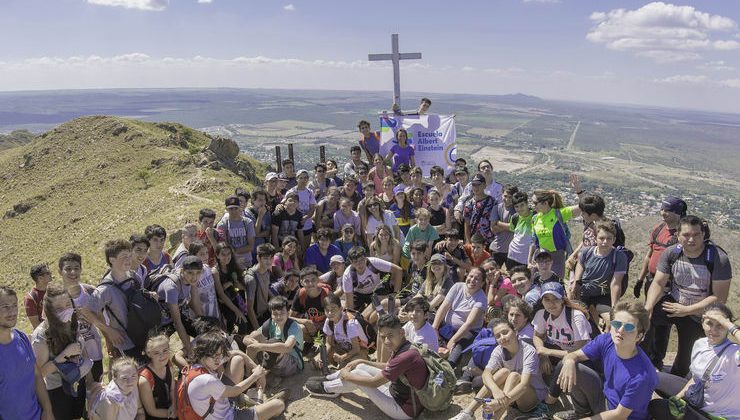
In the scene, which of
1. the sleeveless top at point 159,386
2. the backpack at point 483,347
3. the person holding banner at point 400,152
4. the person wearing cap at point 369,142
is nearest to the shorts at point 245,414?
the sleeveless top at point 159,386

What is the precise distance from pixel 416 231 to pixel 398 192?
1.13 m

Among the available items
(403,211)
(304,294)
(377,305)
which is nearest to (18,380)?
(304,294)

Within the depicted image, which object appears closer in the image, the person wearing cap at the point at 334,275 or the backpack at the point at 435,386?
the backpack at the point at 435,386

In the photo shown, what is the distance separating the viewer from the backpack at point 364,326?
684 cm

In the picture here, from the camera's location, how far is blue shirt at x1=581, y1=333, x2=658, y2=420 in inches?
170

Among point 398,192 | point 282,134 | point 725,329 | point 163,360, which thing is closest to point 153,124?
point 398,192

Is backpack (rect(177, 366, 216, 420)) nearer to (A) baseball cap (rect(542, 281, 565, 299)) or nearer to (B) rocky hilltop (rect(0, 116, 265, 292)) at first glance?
(A) baseball cap (rect(542, 281, 565, 299))

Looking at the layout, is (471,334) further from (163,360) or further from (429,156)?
(429,156)

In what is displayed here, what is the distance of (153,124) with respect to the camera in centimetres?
3947

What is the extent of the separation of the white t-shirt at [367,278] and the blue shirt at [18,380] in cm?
426

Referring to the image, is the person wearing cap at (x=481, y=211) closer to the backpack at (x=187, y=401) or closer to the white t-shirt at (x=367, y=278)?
the white t-shirt at (x=367, y=278)

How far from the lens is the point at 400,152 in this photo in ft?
39.4

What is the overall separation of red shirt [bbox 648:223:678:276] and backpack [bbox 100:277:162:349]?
256 inches

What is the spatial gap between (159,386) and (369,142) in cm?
877
